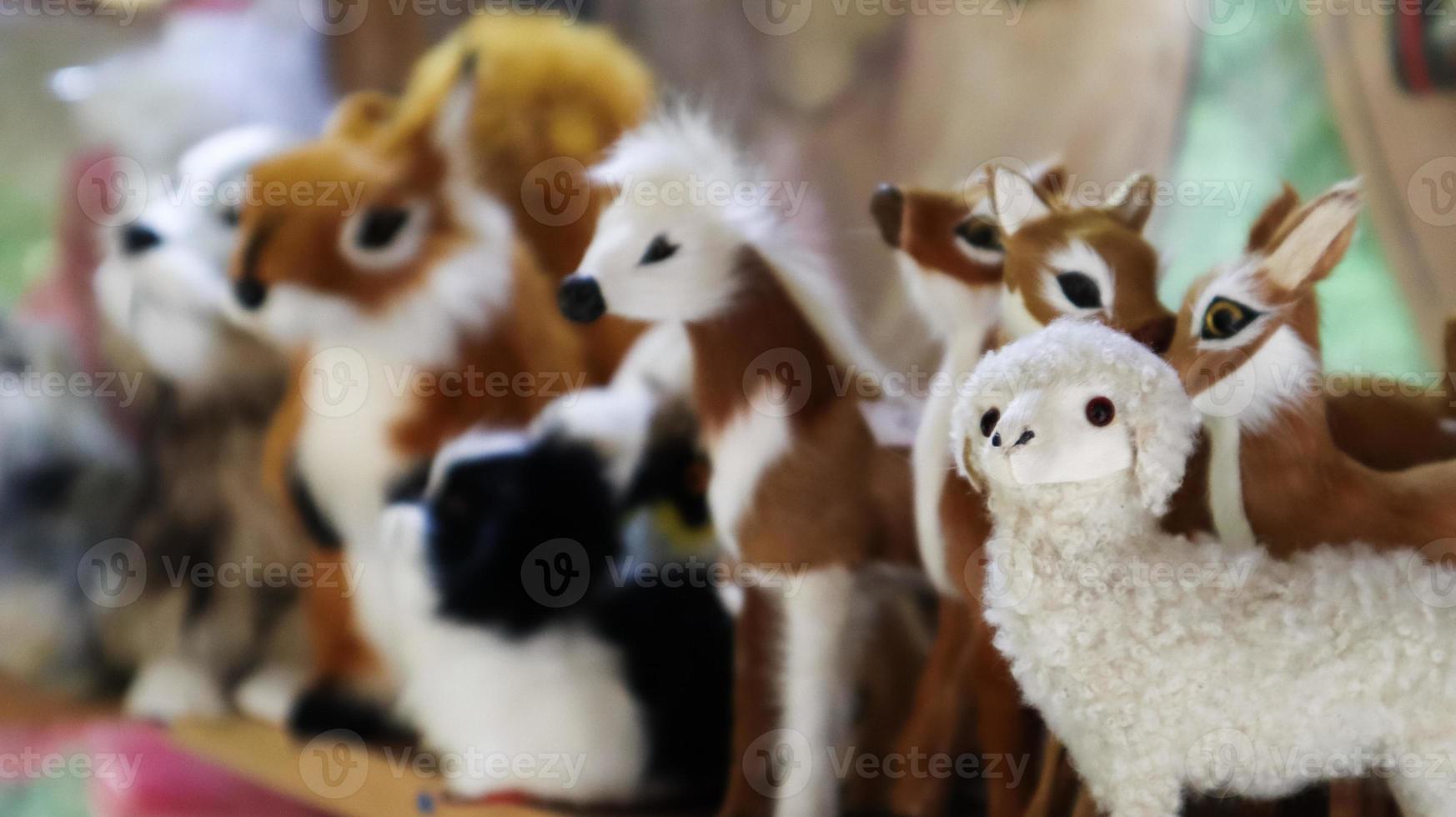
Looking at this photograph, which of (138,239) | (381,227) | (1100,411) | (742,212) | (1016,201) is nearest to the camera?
(1100,411)

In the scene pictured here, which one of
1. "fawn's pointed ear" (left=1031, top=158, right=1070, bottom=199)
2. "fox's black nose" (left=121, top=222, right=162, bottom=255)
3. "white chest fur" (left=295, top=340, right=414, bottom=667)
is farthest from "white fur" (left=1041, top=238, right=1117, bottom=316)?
"fox's black nose" (left=121, top=222, right=162, bottom=255)

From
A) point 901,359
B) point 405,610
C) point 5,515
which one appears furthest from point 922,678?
point 5,515

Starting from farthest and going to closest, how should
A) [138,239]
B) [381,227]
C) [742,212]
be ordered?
[138,239] → [381,227] → [742,212]

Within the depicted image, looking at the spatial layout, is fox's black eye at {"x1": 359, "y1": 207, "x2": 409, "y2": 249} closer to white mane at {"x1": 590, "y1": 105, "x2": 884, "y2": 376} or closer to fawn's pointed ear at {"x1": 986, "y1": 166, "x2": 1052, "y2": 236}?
white mane at {"x1": 590, "y1": 105, "x2": 884, "y2": 376}

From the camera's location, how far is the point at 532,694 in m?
0.76

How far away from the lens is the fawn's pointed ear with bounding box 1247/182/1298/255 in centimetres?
57

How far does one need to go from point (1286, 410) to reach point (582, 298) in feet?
1.20

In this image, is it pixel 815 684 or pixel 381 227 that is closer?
pixel 815 684

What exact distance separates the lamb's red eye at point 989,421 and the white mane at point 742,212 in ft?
0.65

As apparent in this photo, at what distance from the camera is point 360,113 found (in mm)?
944

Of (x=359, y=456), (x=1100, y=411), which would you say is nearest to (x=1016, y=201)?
(x=1100, y=411)

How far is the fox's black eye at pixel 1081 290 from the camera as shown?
54cm

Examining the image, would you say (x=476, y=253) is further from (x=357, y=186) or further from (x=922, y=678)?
(x=922, y=678)

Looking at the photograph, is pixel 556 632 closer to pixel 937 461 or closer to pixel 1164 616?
pixel 937 461
